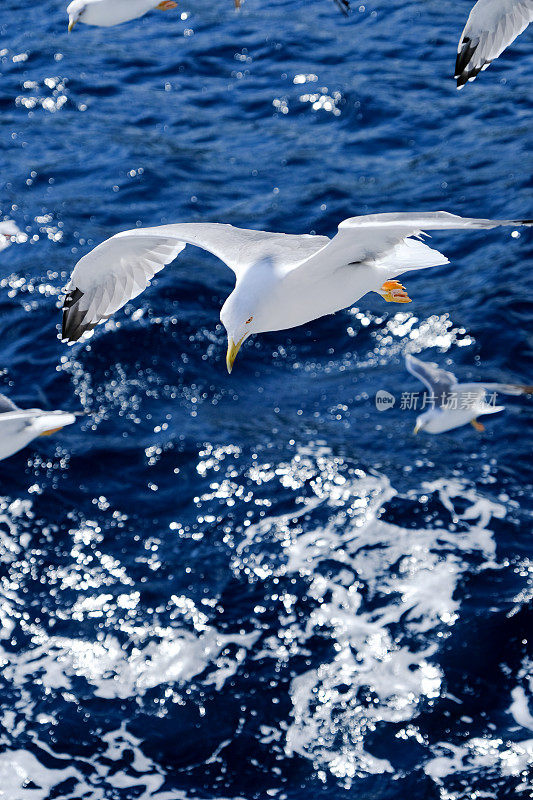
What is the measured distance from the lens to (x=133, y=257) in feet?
28.5

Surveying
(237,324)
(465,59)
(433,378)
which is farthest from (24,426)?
(465,59)

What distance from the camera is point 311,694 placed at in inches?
311

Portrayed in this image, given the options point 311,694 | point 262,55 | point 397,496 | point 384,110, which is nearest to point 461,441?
point 397,496

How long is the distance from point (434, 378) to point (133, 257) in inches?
105

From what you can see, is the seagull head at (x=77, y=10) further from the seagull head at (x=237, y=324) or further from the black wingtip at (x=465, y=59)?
the seagull head at (x=237, y=324)

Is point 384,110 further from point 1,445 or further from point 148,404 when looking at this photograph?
point 1,445

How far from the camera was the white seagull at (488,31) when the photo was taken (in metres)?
9.88

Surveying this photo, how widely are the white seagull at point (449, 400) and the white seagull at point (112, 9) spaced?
4946mm

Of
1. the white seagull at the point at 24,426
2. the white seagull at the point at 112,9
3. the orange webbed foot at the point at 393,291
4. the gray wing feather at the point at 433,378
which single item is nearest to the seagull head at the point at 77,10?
the white seagull at the point at 112,9

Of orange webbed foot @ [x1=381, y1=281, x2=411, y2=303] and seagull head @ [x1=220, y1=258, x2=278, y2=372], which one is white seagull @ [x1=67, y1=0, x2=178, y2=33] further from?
seagull head @ [x1=220, y1=258, x2=278, y2=372]

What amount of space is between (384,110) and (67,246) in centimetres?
473

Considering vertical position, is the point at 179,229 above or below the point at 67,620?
above

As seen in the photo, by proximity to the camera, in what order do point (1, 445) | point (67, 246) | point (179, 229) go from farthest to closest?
1. point (67, 246)
2. point (1, 445)
3. point (179, 229)

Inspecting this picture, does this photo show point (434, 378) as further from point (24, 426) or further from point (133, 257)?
point (24, 426)
